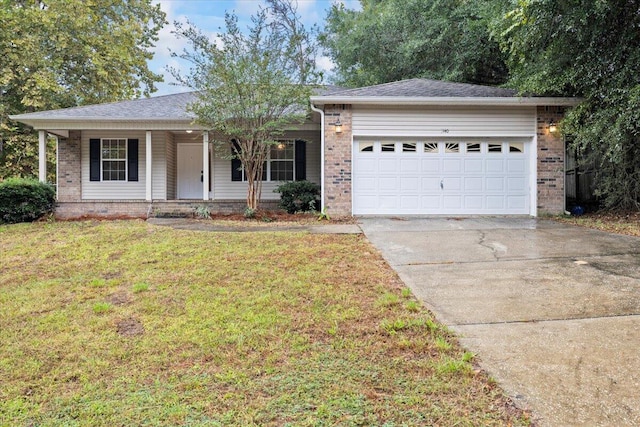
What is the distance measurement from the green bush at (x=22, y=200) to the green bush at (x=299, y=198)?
6.21 meters

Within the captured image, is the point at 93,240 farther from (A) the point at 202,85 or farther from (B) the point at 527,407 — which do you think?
(B) the point at 527,407

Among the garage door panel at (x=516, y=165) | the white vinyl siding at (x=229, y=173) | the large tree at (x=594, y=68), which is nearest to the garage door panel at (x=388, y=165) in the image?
the garage door panel at (x=516, y=165)

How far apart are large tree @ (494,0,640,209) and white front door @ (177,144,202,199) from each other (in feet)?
32.4

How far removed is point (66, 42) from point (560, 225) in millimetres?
19536

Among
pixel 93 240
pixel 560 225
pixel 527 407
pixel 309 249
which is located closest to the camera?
pixel 527 407

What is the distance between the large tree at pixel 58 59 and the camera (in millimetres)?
15797

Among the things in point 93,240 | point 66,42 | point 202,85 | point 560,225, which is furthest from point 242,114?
point 66,42

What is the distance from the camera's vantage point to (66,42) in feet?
55.2

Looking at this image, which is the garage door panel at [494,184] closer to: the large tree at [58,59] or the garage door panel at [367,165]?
the garage door panel at [367,165]

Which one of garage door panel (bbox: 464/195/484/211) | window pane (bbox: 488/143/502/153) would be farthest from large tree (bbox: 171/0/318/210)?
window pane (bbox: 488/143/502/153)

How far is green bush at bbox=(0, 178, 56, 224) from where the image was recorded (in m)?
9.45

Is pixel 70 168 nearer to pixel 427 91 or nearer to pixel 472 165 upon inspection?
pixel 427 91

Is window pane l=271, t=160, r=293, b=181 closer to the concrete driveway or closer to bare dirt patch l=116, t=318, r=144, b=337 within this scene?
the concrete driveway

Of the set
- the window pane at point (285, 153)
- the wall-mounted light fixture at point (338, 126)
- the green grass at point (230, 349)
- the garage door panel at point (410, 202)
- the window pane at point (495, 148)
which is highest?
the wall-mounted light fixture at point (338, 126)
